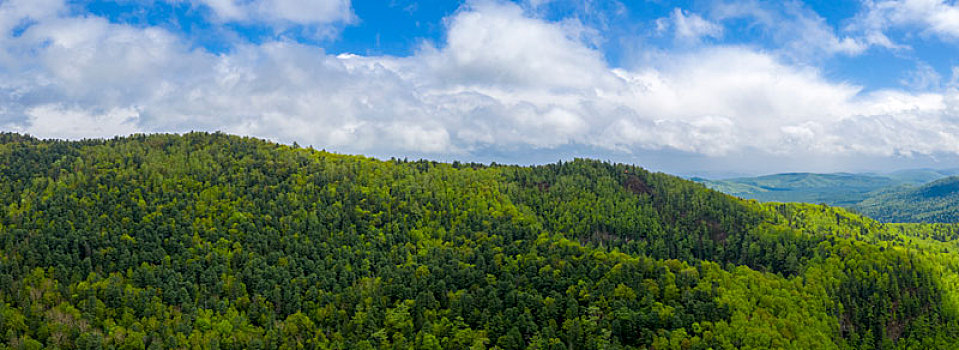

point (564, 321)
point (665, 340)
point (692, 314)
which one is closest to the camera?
point (665, 340)

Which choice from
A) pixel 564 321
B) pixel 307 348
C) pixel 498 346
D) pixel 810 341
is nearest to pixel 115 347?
pixel 307 348

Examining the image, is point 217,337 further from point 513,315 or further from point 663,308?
point 663,308

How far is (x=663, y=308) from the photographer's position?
186 m

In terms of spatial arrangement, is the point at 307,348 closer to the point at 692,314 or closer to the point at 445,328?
the point at 445,328

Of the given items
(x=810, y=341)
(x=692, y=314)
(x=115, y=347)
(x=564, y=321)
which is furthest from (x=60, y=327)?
(x=810, y=341)

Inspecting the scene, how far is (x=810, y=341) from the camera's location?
188 m

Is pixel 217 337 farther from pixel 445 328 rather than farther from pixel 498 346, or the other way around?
pixel 498 346

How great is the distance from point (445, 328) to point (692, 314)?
9087cm

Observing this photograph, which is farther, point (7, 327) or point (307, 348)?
point (307, 348)

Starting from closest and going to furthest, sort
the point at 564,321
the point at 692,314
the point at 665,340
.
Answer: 1. the point at 665,340
2. the point at 692,314
3. the point at 564,321

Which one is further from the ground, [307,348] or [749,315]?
[749,315]

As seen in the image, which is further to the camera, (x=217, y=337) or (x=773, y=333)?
(x=217, y=337)

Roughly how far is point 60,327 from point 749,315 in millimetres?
244029

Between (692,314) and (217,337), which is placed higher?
(692,314)
